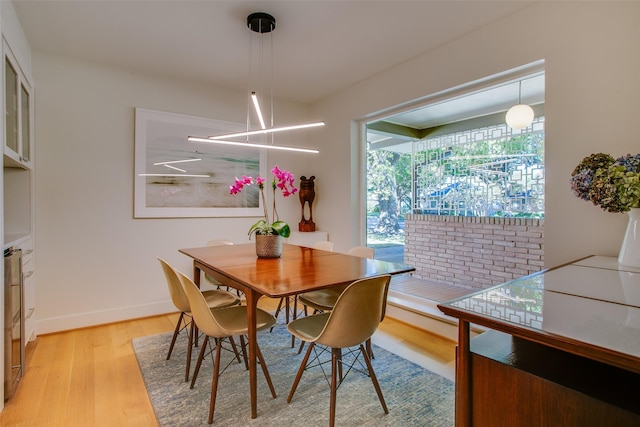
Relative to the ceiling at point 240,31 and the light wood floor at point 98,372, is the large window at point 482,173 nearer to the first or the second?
the ceiling at point 240,31

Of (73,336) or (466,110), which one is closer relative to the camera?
(73,336)

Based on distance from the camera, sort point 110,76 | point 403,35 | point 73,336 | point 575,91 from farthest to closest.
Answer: point 110,76
point 73,336
point 403,35
point 575,91

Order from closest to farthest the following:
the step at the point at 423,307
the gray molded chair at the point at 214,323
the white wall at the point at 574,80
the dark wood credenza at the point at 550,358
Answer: the dark wood credenza at the point at 550,358, the gray molded chair at the point at 214,323, the white wall at the point at 574,80, the step at the point at 423,307

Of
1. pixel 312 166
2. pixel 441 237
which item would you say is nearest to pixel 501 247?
pixel 441 237

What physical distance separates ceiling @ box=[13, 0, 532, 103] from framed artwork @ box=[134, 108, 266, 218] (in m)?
Answer: 0.58

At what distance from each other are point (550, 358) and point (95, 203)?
3.74m

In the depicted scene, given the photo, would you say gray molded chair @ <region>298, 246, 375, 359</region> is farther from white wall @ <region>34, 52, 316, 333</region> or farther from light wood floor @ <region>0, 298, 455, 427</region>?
white wall @ <region>34, 52, 316, 333</region>

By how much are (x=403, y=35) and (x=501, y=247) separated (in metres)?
2.84

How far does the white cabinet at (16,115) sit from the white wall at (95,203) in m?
0.25

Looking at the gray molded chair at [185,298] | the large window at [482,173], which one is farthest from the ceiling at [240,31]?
the gray molded chair at [185,298]

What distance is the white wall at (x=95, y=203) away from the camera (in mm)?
3023

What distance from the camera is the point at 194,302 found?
1834mm

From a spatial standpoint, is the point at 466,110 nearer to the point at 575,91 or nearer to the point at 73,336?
the point at 575,91

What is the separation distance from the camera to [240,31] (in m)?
2.67
